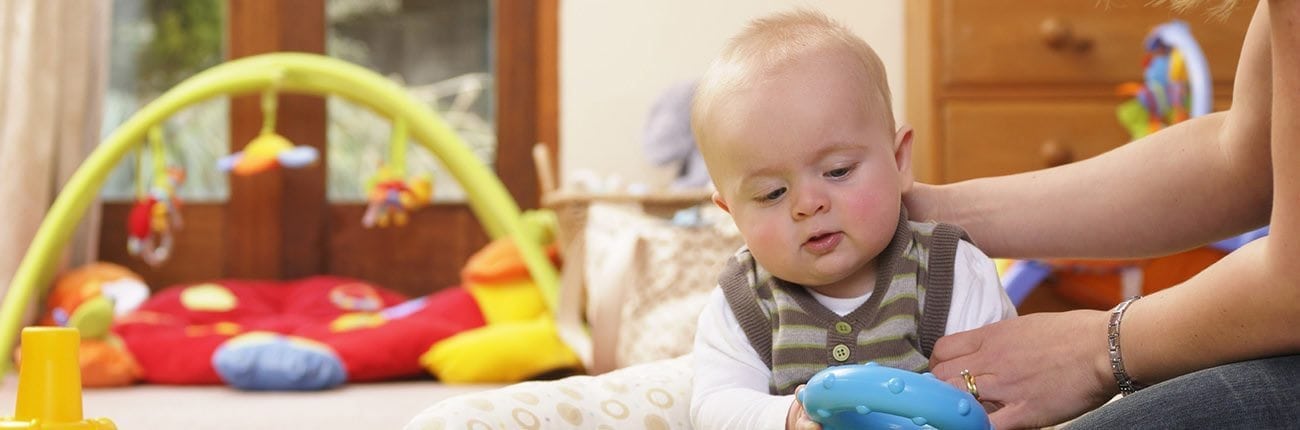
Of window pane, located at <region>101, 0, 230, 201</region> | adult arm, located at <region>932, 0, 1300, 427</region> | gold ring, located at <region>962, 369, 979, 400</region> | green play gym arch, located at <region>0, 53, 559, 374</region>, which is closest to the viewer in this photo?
adult arm, located at <region>932, 0, 1300, 427</region>

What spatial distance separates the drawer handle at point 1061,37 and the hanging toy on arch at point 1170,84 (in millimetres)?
138

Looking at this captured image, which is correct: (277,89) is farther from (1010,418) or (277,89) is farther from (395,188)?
(1010,418)

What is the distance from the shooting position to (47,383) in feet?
3.54

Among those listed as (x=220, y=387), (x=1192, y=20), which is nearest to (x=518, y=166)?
(x=220, y=387)

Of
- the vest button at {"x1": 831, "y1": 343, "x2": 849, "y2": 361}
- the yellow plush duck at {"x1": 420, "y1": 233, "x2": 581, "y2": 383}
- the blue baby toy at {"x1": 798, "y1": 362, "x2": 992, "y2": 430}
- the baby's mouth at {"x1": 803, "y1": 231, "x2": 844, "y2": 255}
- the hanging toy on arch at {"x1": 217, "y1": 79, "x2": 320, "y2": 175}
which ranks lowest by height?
the yellow plush duck at {"x1": 420, "y1": 233, "x2": 581, "y2": 383}

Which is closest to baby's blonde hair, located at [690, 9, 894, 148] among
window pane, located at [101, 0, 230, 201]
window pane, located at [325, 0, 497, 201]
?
window pane, located at [325, 0, 497, 201]

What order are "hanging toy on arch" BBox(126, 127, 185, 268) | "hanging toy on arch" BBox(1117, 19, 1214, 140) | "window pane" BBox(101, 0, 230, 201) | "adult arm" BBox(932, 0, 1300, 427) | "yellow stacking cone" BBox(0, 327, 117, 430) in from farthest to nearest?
"window pane" BBox(101, 0, 230, 201) < "hanging toy on arch" BBox(126, 127, 185, 268) < "hanging toy on arch" BBox(1117, 19, 1214, 140) < "yellow stacking cone" BBox(0, 327, 117, 430) < "adult arm" BBox(932, 0, 1300, 427)

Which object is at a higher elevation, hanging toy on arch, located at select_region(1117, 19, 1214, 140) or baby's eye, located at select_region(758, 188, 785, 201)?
hanging toy on arch, located at select_region(1117, 19, 1214, 140)

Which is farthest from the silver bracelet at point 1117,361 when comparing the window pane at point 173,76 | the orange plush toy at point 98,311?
the window pane at point 173,76

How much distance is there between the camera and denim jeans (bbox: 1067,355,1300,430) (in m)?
0.82

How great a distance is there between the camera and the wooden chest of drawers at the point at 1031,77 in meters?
2.44

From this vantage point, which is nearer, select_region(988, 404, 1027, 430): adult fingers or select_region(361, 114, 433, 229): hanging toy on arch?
select_region(988, 404, 1027, 430): adult fingers

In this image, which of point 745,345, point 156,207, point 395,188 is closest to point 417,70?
point 395,188

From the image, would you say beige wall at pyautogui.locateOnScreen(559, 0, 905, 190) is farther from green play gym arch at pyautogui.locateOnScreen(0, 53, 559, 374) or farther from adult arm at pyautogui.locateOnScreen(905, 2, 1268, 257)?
adult arm at pyautogui.locateOnScreen(905, 2, 1268, 257)
